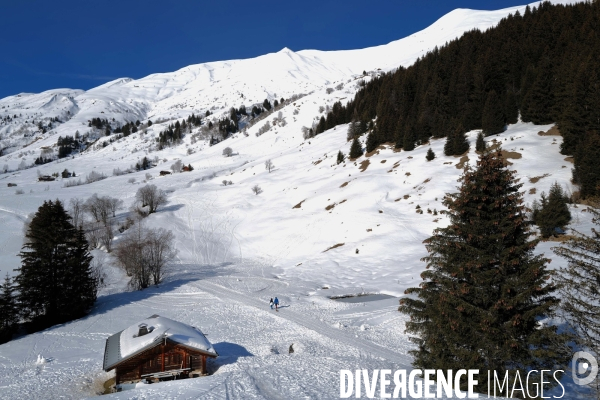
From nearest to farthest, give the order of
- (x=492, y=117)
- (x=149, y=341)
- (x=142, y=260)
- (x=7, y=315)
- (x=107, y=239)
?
(x=149, y=341)
(x=7, y=315)
(x=142, y=260)
(x=107, y=239)
(x=492, y=117)

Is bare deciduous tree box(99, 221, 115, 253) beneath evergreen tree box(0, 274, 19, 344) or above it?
above

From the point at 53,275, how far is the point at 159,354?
1910cm

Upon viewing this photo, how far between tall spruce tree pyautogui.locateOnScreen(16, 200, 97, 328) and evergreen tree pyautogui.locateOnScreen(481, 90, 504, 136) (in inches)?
2308

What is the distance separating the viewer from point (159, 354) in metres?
21.7

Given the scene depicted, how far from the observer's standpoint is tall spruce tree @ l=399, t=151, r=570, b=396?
12.0m

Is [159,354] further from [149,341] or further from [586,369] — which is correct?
[586,369]

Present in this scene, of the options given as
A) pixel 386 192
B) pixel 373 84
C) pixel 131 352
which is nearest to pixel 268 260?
pixel 386 192

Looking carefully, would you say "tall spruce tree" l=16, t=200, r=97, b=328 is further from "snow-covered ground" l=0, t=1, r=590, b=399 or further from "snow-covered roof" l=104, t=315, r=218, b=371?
"snow-covered roof" l=104, t=315, r=218, b=371

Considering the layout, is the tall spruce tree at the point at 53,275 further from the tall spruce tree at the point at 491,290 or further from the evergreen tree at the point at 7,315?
the tall spruce tree at the point at 491,290

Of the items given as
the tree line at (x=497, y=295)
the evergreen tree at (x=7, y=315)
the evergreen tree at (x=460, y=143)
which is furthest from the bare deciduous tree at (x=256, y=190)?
the tree line at (x=497, y=295)

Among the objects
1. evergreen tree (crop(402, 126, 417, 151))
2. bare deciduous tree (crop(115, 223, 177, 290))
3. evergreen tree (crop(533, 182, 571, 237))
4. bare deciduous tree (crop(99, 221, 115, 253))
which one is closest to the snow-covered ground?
evergreen tree (crop(533, 182, 571, 237))

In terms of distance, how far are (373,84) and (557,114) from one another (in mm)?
63266

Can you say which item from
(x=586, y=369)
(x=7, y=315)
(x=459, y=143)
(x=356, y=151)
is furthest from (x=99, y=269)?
(x=459, y=143)

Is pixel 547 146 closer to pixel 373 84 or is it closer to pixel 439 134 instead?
pixel 439 134
